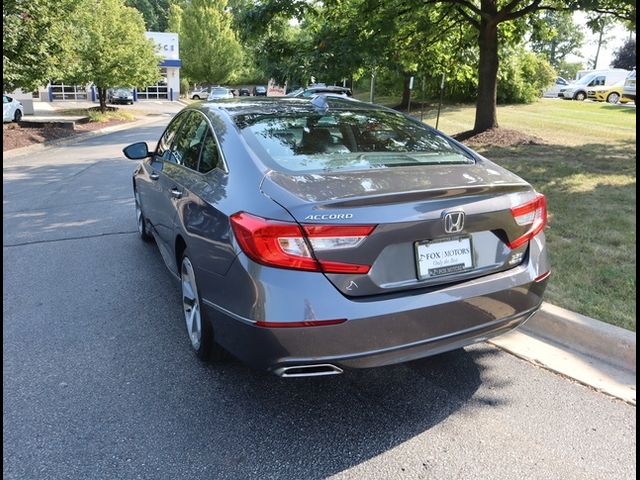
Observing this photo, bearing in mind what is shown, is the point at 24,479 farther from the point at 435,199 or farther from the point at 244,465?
the point at 435,199

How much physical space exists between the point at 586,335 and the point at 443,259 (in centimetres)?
164

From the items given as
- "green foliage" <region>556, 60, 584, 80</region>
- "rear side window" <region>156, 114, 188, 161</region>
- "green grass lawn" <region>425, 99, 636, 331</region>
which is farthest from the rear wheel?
"green foliage" <region>556, 60, 584, 80</region>

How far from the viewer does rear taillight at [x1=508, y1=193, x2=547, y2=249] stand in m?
2.85

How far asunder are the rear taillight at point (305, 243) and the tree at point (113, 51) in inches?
971

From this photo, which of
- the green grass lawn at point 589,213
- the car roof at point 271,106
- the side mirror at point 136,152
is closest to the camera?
the car roof at point 271,106

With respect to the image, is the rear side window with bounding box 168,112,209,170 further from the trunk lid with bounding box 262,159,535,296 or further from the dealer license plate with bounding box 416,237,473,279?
the dealer license plate with bounding box 416,237,473,279

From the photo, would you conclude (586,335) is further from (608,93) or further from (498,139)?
(608,93)

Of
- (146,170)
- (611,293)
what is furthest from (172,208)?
(611,293)

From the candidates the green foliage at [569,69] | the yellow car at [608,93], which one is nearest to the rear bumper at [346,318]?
the yellow car at [608,93]

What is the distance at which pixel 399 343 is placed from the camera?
2.51 metres

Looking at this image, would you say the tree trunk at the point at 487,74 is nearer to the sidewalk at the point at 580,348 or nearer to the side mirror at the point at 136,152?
the side mirror at the point at 136,152

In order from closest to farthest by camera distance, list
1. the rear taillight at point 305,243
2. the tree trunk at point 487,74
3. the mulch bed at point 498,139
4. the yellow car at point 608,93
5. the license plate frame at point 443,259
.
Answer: the rear taillight at point 305,243 < the license plate frame at point 443,259 < the mulch bed at point 498,139 < the tree trunk at point 487,74 < the yellow car at point 608,93

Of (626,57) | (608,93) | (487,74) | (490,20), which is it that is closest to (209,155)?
(490,20)

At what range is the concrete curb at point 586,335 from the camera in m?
3.37
